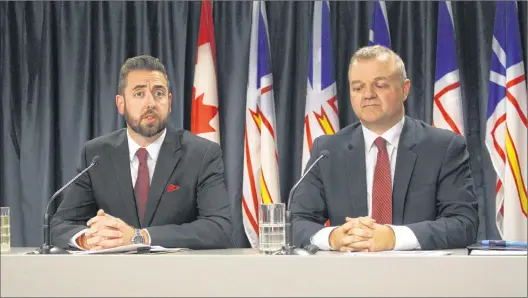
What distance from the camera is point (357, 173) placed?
12.4ft

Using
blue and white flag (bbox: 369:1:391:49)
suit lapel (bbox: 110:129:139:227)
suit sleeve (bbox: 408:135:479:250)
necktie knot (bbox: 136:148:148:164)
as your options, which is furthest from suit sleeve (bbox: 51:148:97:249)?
blue and white flag (bbox: 369:1:391:49)

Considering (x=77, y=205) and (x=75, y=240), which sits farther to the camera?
(x=77, y=205)

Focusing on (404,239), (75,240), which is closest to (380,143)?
(404,239)

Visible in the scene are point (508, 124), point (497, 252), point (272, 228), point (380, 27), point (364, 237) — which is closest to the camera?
point (497, 252)

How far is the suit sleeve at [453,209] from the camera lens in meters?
3.38

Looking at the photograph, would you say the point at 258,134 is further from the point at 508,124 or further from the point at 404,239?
the point at 404,239

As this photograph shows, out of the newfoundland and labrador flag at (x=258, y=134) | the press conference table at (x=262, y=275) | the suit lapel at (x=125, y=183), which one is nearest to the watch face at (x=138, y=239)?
the suit lapel at (x=125, y=183)

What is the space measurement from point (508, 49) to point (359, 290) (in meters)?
3.65

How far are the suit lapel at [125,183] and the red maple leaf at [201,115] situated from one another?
1.71m

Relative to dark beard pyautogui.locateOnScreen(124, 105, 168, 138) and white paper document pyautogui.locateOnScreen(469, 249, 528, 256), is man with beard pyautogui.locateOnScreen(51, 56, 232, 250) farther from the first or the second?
white paper document pyautogui.locateOnScreen(469, 249, 528, 256)

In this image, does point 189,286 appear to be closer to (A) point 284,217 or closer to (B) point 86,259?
(B) point 86,259

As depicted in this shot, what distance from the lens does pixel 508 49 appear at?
220 inches

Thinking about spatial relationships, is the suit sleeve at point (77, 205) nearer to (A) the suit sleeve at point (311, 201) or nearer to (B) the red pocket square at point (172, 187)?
(B) the red pocket square at point (172, 187)

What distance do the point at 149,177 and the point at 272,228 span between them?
112 cm
